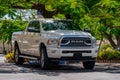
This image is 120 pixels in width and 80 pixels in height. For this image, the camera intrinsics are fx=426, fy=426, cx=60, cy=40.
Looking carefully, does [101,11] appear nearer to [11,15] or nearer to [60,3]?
[60,3]

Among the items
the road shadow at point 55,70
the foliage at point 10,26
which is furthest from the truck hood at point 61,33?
the foliage at point 10,26

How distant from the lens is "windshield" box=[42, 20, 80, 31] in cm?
1742

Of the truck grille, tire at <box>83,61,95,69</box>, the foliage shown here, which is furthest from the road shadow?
the foliage

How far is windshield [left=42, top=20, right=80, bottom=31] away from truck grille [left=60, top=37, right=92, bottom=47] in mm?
1439

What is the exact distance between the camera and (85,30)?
717 inches

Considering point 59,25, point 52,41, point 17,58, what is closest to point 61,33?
point 52,41

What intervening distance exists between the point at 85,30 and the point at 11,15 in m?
3.59

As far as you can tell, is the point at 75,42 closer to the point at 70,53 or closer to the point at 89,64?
the point at 70,53

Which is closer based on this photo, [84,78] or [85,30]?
[84,78]

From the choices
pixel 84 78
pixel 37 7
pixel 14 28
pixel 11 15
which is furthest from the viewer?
pixel 14 28

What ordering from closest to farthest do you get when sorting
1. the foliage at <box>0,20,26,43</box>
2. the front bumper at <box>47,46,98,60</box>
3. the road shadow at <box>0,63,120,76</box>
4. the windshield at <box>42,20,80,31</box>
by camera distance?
the road shadow at <box>0,63,120,76</box>, the front bumper at <box>47,46,98,60</box>, the windshield at <box>42,20,80,31</box>, the foliage at <box>0,20,26,43</box>

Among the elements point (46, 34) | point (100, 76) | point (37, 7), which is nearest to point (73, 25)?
point (46, 34)

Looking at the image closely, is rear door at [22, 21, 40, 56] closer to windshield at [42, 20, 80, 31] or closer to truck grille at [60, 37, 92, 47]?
windshield at [42, 20, 80, 31]

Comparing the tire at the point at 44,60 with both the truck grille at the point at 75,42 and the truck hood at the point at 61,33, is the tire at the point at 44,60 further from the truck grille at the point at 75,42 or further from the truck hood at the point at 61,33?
the truck grille at the point at 75,42
